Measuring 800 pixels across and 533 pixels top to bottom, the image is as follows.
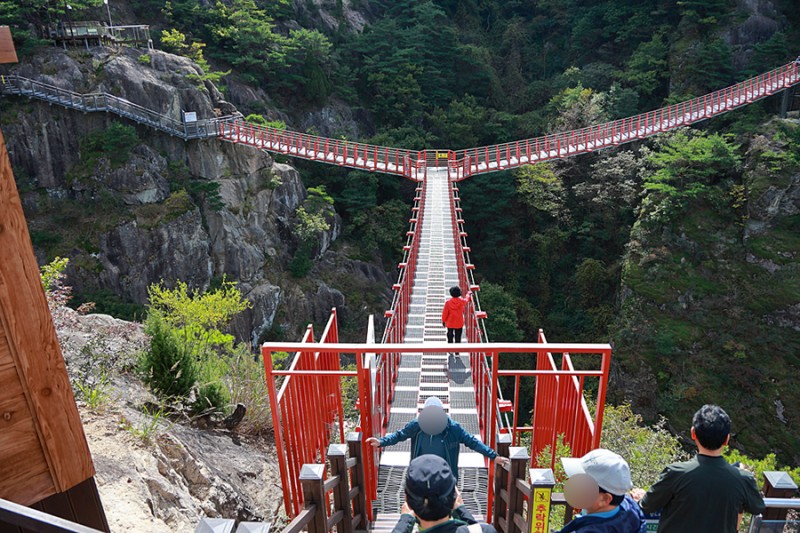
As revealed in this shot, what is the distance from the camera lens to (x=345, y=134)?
21.5 m

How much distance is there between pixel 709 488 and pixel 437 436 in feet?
3.73

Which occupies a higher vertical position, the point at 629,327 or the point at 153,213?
the point at 153,213

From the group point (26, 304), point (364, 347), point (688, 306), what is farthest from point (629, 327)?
point (26, 304)

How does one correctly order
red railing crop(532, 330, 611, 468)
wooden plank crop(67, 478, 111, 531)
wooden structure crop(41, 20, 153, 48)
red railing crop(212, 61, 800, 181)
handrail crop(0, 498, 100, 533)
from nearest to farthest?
handrail crop(0, 498, 100, 533), wooden plank crop(67, 478, 111, 531), red railing crop(532, 330, 611, 468), wooden structure crop(41, 20, 153, 48), red railing crop(212, 61, 800, 181)

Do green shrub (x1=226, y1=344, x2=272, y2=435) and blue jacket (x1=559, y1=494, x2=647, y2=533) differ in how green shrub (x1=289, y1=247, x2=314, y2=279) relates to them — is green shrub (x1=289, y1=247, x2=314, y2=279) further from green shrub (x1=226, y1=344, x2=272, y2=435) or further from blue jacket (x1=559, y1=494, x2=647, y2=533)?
blue jacket (x1=559, y1=494, x2=647, y2=533)

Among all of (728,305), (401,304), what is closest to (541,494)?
(401,304)

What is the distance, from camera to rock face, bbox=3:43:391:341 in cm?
1458

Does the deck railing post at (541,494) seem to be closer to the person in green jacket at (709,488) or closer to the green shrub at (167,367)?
the person in green jacket at (709,488)

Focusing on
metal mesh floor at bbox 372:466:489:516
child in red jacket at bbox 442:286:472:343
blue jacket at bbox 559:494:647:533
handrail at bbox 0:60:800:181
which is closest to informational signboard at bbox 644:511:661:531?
blue jacket at bbox 559:494:647:533

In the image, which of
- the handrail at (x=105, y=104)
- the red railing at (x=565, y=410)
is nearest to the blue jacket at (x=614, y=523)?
the red railing at (x=565, y=410)

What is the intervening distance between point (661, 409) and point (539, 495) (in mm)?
13496

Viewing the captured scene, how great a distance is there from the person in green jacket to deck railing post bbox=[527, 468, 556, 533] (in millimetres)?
410

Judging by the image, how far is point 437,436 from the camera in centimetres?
265

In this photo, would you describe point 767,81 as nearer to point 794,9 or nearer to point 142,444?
point 794,9
